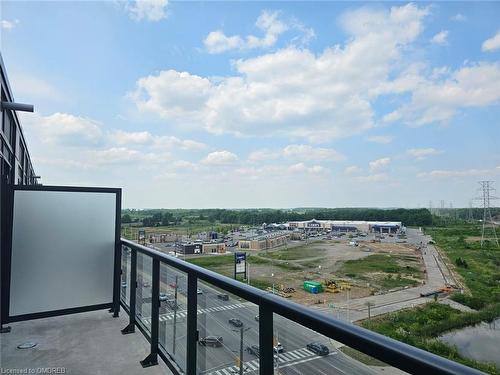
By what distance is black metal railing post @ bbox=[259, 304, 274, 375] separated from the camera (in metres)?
0.94

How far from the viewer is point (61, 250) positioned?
8.67 ft

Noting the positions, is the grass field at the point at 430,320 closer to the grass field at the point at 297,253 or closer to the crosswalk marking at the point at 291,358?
the crosswalk marking at the point at 291,358

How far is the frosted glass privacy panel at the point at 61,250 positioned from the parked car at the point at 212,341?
1763mm

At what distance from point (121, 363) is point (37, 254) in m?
1.29

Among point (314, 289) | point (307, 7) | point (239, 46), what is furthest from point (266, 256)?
point (307, 7)

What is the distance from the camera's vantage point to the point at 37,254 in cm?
256

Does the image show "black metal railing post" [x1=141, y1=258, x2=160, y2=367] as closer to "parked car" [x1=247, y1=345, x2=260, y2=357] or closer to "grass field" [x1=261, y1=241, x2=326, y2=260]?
"parked car" [x1=247, y1=345, x2=260, y2=357]

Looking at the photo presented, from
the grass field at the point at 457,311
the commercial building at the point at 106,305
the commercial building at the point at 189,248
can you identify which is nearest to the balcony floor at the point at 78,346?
the commercial building at the point at 106,305

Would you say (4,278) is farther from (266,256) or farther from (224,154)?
(266,256)

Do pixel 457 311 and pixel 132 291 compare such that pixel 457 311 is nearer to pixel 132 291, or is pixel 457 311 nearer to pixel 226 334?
pixel 132 291

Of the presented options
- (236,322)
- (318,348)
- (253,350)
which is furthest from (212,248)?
(318,348)

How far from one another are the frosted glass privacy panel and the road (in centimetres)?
75

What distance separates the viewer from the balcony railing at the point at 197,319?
1.91ft

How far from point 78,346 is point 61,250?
0.87m
